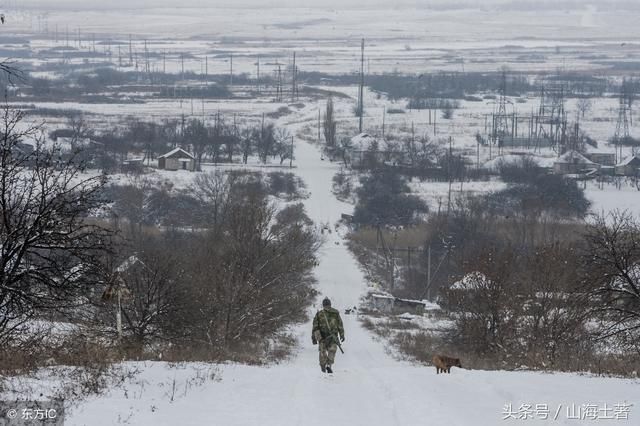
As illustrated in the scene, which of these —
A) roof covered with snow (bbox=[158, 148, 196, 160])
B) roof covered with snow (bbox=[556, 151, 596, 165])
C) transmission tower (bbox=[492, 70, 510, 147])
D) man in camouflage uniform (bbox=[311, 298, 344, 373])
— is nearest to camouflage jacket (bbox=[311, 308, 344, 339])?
man in camouflage uniform (bbox=[311, 298, 344, 373])

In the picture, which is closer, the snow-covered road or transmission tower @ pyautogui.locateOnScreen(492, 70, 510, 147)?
the snow-covered road

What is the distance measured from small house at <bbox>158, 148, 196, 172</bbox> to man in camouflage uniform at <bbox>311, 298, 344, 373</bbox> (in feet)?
163

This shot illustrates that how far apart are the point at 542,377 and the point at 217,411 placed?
14.8 ft

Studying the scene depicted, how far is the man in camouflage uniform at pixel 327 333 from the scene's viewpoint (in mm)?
11781

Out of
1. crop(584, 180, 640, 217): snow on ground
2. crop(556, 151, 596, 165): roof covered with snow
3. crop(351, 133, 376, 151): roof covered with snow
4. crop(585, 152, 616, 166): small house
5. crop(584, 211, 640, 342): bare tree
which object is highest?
crop(584, 211, 640, 342): bare tree

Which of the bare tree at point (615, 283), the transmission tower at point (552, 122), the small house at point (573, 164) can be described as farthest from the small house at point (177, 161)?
the bare tree at point (615, 283)

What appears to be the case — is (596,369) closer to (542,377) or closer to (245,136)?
(542,377)

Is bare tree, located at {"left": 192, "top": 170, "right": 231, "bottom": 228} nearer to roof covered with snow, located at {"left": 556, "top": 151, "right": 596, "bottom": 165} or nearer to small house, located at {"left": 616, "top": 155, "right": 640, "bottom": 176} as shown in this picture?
roof covered with snow, located at {"left": 556, "top": 151, "right": 596, "bottom": 165}

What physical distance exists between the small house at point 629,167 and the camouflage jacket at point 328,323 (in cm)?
5737

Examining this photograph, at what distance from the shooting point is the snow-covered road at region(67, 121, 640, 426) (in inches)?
322

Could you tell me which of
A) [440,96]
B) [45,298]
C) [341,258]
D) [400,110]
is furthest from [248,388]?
[440,96]

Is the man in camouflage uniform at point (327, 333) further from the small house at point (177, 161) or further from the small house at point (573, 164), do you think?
the small house at point (573, 164)

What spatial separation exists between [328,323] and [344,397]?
2430 mm

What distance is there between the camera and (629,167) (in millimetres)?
66125
